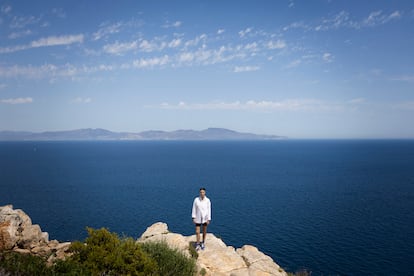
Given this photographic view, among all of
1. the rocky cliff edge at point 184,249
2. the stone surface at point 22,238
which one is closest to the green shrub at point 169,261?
the rocky cliff edge at point 184,249

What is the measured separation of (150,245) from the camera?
12.6m

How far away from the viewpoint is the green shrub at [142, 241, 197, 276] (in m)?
11.1

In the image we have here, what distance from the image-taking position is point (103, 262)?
974 cm

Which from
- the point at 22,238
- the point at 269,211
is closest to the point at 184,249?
the point at 22,238

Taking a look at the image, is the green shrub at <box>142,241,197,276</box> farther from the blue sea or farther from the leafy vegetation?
the blue sea

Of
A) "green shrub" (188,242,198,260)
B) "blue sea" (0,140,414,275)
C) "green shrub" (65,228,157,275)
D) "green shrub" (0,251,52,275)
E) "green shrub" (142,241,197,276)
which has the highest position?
"green shrub" (0,251,52,275)

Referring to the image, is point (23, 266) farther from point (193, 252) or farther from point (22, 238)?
point (193, 252)

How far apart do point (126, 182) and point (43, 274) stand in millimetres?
77740

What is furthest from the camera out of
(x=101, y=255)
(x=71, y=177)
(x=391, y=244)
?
(x=71, y=177)

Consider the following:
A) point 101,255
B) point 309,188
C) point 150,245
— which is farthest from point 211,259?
point 309,188

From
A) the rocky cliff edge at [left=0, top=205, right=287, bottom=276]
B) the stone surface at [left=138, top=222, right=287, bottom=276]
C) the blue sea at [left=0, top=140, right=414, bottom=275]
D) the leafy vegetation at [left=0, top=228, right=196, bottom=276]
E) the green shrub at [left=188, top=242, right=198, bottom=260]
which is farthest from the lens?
the blue sea at [left=0, top=140, right=414, bottom=275]

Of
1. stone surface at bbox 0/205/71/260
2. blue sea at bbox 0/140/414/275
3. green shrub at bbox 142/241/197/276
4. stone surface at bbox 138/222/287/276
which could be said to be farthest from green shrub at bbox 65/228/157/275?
blue sea at bbox 0/140/414/275

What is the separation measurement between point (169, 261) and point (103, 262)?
2821 millimetres

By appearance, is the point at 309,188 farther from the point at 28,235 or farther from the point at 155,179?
the point at 28,235
